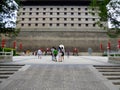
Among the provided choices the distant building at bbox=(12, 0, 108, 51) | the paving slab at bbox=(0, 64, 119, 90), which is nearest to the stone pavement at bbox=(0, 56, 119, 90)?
the paving slab at bbox=(0, 64, 119, 90)

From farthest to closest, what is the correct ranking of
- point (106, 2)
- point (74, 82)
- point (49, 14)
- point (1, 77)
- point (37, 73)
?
point (49, 14) → point (106, 2) → point (37, 73) → point (1, 77) → point (74, 82)

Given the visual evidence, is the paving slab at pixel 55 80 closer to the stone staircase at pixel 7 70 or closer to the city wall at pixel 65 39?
the stone staircase at pixel 7 70

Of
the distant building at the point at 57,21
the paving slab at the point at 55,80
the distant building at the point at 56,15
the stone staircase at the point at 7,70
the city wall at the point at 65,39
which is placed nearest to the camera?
the paving slab at the point at 55,80

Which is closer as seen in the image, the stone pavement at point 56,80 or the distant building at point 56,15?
the stone pavement at point 56,80

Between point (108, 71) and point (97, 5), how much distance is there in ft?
17.4

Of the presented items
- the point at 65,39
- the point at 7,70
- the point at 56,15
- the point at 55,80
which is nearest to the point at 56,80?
the point at 55,80

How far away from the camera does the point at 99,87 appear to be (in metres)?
11.1

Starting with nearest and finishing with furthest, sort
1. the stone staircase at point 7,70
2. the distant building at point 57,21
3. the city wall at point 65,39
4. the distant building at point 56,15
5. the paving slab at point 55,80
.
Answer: the paving slab at point 55,80 < the stone staircase at point 7,70 < the city wall at point 65,39 < the distant building at point 57,21 < the distant building at point 56,15

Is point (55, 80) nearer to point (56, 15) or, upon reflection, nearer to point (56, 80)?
point (56, 80)

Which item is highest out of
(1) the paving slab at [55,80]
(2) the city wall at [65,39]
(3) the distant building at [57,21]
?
(3) the distant building at [57,21]

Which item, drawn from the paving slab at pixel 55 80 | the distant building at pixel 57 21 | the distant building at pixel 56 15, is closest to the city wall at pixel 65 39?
the distant building at pixel 57 21

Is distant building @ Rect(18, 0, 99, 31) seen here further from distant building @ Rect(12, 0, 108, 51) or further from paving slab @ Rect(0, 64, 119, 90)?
paving slab @ Rect(0, 64, 119, 90)

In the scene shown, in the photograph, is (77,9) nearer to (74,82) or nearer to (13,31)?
(13,31)

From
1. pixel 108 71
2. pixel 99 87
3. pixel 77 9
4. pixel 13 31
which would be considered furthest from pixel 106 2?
pixel 77 9
